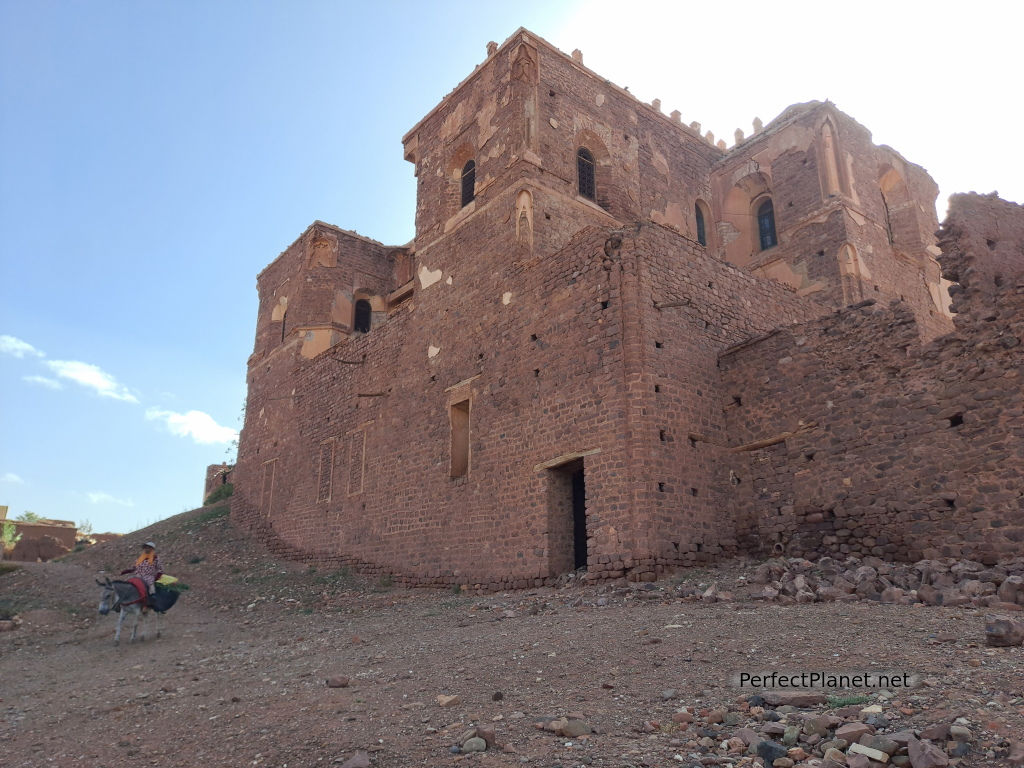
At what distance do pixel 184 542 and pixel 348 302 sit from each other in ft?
24.3

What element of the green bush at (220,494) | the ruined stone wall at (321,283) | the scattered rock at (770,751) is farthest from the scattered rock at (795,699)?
the green bush at (220,494)

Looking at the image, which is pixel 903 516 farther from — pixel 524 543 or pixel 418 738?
pixel 418 738

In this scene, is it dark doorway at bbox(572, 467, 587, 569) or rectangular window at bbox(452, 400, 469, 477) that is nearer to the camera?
dark doorway at bbox(572, 467, 587, 569)

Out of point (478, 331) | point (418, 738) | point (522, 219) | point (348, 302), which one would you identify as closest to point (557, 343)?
point (478, 331)

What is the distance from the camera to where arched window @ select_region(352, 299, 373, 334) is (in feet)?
68.1

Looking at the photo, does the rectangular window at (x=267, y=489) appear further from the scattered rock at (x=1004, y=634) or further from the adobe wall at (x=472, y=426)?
the scattered rock at (x=1004, y=634)

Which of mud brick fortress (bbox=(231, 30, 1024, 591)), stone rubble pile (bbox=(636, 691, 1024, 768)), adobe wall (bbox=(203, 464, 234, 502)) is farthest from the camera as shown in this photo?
adobe wall (bbox=(203, 464, 234, 502))

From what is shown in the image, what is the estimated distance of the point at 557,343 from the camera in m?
11.3

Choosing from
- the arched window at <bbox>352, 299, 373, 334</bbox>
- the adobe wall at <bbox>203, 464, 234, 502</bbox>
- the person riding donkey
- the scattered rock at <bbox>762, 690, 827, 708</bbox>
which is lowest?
the scattered rock at <bbox>762, 690, 827, 708</bbox>

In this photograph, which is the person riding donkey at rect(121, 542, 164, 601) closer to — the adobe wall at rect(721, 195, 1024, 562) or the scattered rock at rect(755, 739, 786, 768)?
the adobe wall at rect(721, 195, 1024, 562)

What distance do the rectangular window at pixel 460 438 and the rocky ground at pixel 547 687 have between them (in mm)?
3266

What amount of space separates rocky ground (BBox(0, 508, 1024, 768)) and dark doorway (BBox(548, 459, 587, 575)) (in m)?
0.81

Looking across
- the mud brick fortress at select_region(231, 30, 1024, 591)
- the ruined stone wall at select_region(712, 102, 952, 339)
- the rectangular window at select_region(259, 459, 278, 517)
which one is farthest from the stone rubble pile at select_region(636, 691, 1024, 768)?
the rectangular window at select_region(259, 459, 278, 517)

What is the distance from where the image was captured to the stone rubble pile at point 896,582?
650cm
